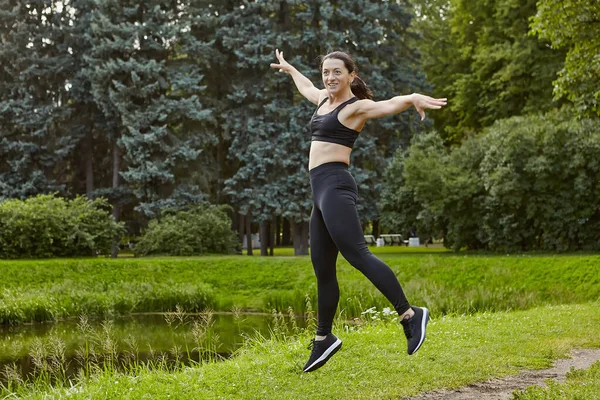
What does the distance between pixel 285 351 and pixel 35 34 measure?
22279 mm

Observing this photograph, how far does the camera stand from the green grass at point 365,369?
565 centimetres

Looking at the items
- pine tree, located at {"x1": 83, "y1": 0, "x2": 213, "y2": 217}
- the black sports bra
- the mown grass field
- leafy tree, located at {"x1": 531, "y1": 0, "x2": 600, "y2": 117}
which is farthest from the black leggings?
pine tree, located at {"x1": 83, "y1": 0, "x2": 213, "y2": 217}

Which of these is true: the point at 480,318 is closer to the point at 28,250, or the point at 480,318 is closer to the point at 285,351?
the point at 285,351

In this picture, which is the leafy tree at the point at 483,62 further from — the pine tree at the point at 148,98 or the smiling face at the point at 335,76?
the smiling face at the point at 335,76

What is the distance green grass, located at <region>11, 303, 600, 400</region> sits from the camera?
5652 mm

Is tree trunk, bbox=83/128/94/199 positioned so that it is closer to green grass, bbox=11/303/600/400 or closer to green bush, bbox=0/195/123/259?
green bush, bbox=0/195/123/259

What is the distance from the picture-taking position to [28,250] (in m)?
18.3

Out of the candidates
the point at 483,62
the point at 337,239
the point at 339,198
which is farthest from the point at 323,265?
the point at 483,62

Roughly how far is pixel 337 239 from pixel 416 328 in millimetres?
840

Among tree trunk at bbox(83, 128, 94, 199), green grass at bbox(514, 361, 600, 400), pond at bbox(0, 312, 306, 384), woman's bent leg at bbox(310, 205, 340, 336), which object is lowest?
pond at bbox(0, 312, 306, 384)

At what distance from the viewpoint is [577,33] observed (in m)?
15.2

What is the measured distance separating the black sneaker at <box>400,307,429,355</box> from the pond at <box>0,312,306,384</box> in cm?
363

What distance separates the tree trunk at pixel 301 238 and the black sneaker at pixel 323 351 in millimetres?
18994

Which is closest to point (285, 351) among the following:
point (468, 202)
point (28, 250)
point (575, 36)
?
point (575, 36)
